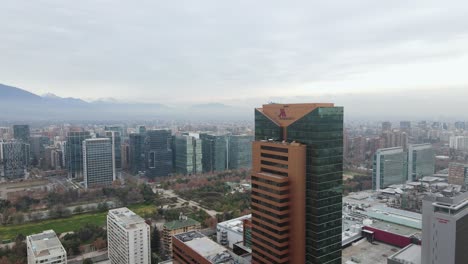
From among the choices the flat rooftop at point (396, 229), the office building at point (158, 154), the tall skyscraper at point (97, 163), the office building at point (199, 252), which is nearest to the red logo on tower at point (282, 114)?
the office building at point (199, 252)

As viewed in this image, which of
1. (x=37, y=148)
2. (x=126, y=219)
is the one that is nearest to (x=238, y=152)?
(x=126, y=219)

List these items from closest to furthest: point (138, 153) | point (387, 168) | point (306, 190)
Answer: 1. point (306, 190)
2. point (387, 168)
3. point (138, 153)

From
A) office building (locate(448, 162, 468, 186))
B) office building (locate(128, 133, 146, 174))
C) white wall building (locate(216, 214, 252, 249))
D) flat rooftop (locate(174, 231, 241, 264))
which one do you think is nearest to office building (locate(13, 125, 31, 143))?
office building (locate(128, 133, 146, 174))

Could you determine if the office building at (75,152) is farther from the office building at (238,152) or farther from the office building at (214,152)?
the office building at (238,152)

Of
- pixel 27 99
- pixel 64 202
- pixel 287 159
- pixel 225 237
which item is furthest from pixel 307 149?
pixel 27 99

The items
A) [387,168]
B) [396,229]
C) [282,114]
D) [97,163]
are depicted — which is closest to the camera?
[282,114]

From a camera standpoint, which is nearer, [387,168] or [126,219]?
[126,219]

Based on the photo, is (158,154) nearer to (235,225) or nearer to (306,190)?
(235,225)

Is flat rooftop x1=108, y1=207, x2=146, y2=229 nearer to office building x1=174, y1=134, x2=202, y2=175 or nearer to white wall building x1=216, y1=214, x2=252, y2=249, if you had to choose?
white wall building x1=216, y1=214, x2=252, y2=249
